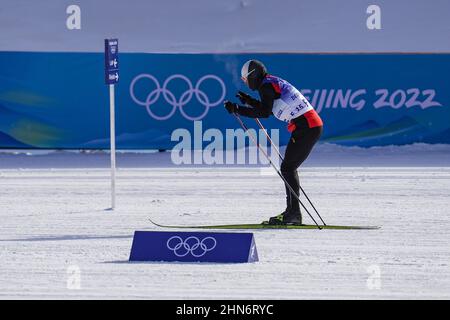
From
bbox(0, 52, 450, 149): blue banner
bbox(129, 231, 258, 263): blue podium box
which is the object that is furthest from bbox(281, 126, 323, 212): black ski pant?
bbox(0, 52, 450, 149): blue banner

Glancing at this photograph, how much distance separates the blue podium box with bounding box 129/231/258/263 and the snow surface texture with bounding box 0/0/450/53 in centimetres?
1437

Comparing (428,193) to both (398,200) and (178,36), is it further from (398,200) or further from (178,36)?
(178,36)

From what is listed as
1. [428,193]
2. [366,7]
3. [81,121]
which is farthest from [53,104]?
[428,193]

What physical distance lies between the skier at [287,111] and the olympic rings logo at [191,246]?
8.57 feet

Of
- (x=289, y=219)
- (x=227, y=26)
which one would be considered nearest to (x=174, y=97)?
(x=227, y=26)

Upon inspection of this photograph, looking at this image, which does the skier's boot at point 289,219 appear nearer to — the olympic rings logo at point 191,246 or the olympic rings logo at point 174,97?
the olympic rings logo at point 191,246

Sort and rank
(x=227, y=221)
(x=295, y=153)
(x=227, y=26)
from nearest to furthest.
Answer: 1. (x=295, y=153)
2. (x=227, y=221)
3. (x=227, y=26)

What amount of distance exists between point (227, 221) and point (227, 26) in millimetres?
11643

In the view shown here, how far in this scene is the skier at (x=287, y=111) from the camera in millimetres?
13031

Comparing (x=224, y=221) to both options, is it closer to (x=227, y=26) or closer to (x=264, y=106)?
(x=264, y=106)

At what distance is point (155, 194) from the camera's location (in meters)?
17.4

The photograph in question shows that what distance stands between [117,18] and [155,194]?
332 inches

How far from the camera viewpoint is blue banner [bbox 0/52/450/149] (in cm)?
2441

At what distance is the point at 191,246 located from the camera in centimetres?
A: 1069
